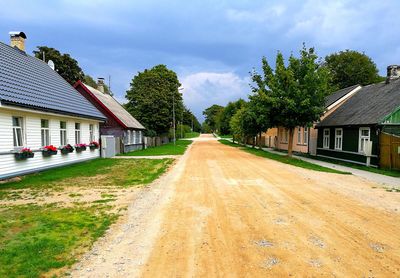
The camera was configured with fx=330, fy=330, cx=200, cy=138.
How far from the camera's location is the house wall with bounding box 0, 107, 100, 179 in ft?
42.8

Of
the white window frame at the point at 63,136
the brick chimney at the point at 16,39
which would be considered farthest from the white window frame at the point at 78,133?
the brick chimney at the point at 16,39

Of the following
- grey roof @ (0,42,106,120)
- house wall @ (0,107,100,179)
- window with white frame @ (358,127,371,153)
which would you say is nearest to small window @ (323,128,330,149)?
window with white frame @ (358,127,371,153)

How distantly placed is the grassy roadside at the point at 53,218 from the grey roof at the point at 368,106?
14.7 meters

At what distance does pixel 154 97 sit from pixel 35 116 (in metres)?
32.0

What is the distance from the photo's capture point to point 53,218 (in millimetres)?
7430

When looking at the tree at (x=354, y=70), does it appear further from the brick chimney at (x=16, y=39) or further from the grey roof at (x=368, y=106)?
the brick chimney at (x=16, y=39)

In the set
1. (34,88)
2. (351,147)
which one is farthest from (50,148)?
(351,147)

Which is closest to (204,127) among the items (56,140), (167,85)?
(167,85)

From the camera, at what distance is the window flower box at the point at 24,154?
13.6 m

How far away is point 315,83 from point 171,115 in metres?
29.6

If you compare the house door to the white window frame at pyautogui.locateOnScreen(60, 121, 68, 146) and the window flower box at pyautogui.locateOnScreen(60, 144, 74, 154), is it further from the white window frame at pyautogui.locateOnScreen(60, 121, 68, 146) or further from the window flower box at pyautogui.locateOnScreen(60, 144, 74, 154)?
the window flower box at pyautogui.locateOnScreen(60, 144, 74, 154)

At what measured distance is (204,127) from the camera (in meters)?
176

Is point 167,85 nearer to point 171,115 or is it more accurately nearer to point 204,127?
point 171,115

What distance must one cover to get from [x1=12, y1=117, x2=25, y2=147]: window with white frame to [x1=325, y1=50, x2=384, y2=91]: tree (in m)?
49.4
